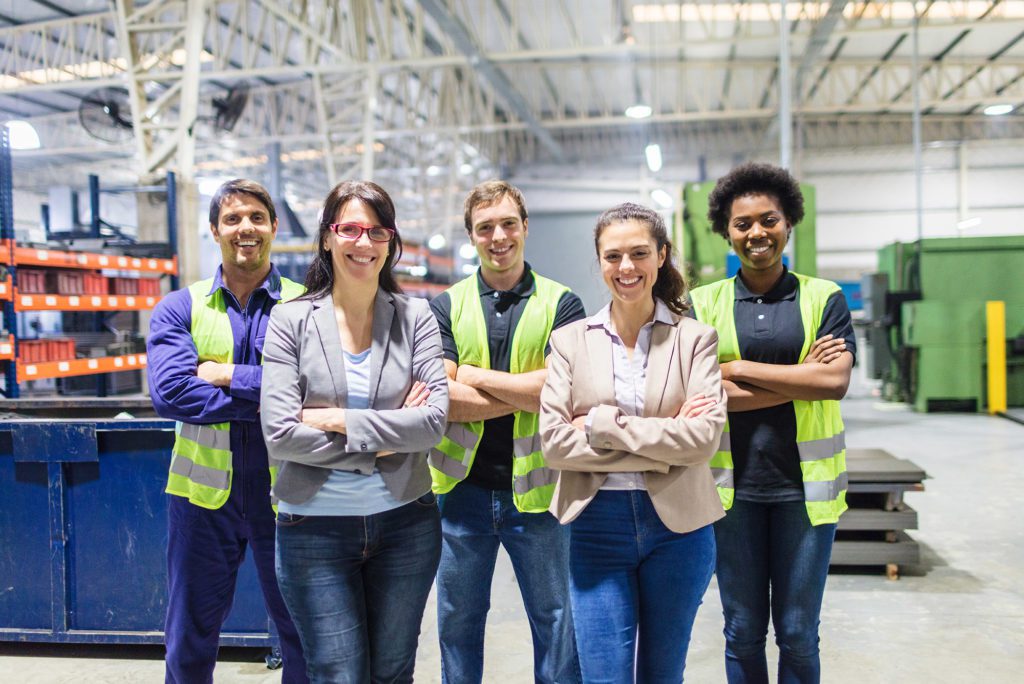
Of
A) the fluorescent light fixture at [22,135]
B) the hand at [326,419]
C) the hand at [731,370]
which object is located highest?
the fluorescent light fixture at [22,135]

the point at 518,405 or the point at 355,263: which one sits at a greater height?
the point at 355,263

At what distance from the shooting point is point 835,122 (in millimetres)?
20531

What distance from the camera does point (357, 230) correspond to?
188 cm

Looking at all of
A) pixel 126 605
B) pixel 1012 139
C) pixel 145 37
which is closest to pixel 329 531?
pixel 126 605

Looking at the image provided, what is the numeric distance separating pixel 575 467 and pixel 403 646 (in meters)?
0.68

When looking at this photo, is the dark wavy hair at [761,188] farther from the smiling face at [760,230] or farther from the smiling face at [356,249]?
the smiling face at [356,249]

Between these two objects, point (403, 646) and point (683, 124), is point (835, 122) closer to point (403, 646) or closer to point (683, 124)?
point (683, 124)

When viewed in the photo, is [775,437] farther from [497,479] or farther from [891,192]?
[891,192]

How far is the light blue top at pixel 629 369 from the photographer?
1.84 m

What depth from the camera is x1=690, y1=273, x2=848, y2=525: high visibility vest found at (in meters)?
2.07

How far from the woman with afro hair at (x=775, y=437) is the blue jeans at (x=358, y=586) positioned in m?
0.93

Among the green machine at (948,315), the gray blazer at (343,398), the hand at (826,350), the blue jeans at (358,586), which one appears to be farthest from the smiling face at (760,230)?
the green machine at (948,315)

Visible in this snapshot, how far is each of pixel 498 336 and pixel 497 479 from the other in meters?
0.44

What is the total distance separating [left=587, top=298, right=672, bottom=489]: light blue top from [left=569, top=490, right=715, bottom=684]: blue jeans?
35 millimetres
